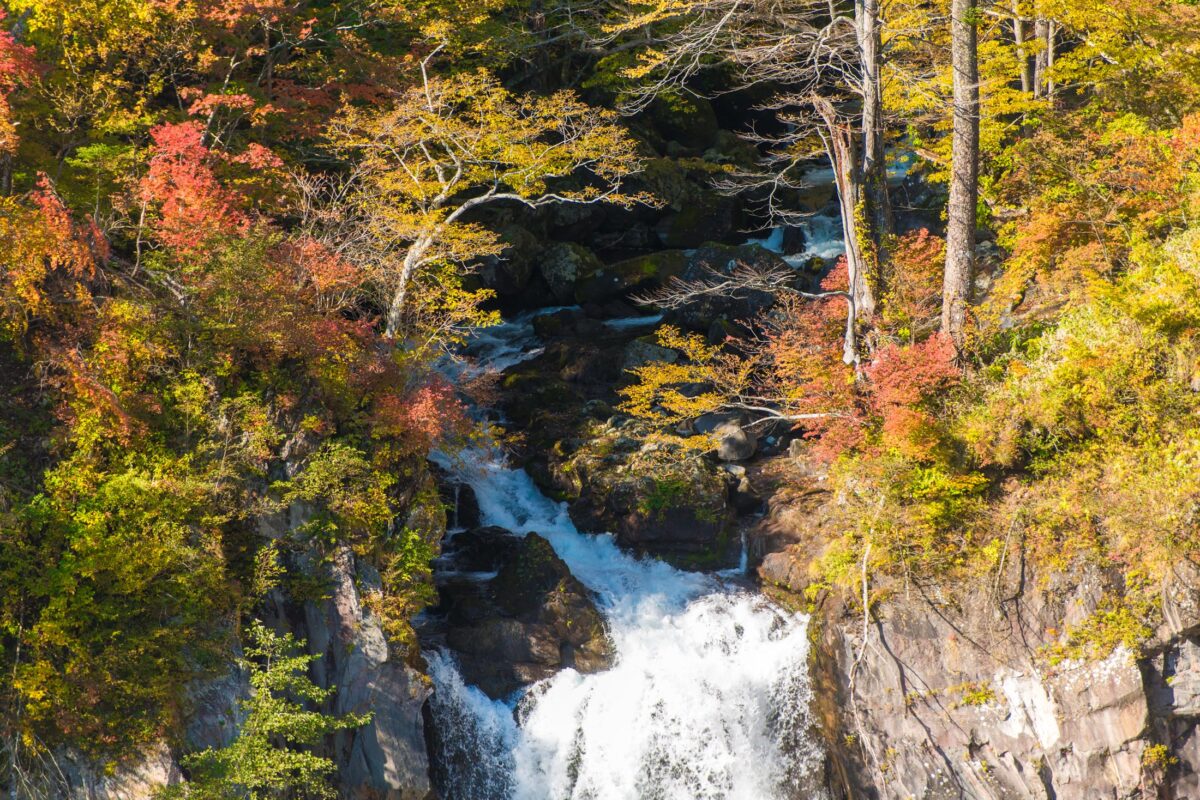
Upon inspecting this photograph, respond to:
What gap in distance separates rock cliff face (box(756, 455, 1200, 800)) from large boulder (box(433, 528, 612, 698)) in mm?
3766

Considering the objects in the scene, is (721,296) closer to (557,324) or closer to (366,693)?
(557,324)

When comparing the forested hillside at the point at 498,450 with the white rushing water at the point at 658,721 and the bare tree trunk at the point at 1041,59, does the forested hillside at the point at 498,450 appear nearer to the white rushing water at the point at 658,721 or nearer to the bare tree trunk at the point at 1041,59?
the white rushing water at the point at 658,721

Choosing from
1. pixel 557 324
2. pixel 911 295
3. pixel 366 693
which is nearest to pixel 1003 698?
pixel 911 295

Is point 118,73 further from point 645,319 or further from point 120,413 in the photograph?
point 645,319

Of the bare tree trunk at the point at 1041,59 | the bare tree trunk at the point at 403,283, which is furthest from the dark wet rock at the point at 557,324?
the bare tree trunk at the point at 1041,59

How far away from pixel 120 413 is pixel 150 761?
4377 mm

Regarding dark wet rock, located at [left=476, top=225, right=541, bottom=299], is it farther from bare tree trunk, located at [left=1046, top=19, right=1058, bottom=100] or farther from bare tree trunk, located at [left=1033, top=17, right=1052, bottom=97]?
bare tree trunk, located at [left=1046, top=19, right=1058, bottom=100]

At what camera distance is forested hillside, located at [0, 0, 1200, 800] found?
12.2 meters

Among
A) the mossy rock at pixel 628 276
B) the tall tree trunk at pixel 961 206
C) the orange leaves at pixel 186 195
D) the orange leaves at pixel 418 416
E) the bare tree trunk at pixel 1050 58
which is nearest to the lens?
the orange leaves at pixel 186 195

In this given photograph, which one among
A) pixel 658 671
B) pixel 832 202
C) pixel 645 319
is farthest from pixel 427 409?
pixel 832 202

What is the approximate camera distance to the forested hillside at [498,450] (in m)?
12.2

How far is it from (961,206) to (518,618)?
31.8ft

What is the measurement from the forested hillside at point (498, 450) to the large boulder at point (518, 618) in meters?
0.06

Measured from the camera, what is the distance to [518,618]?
50.9 feet
